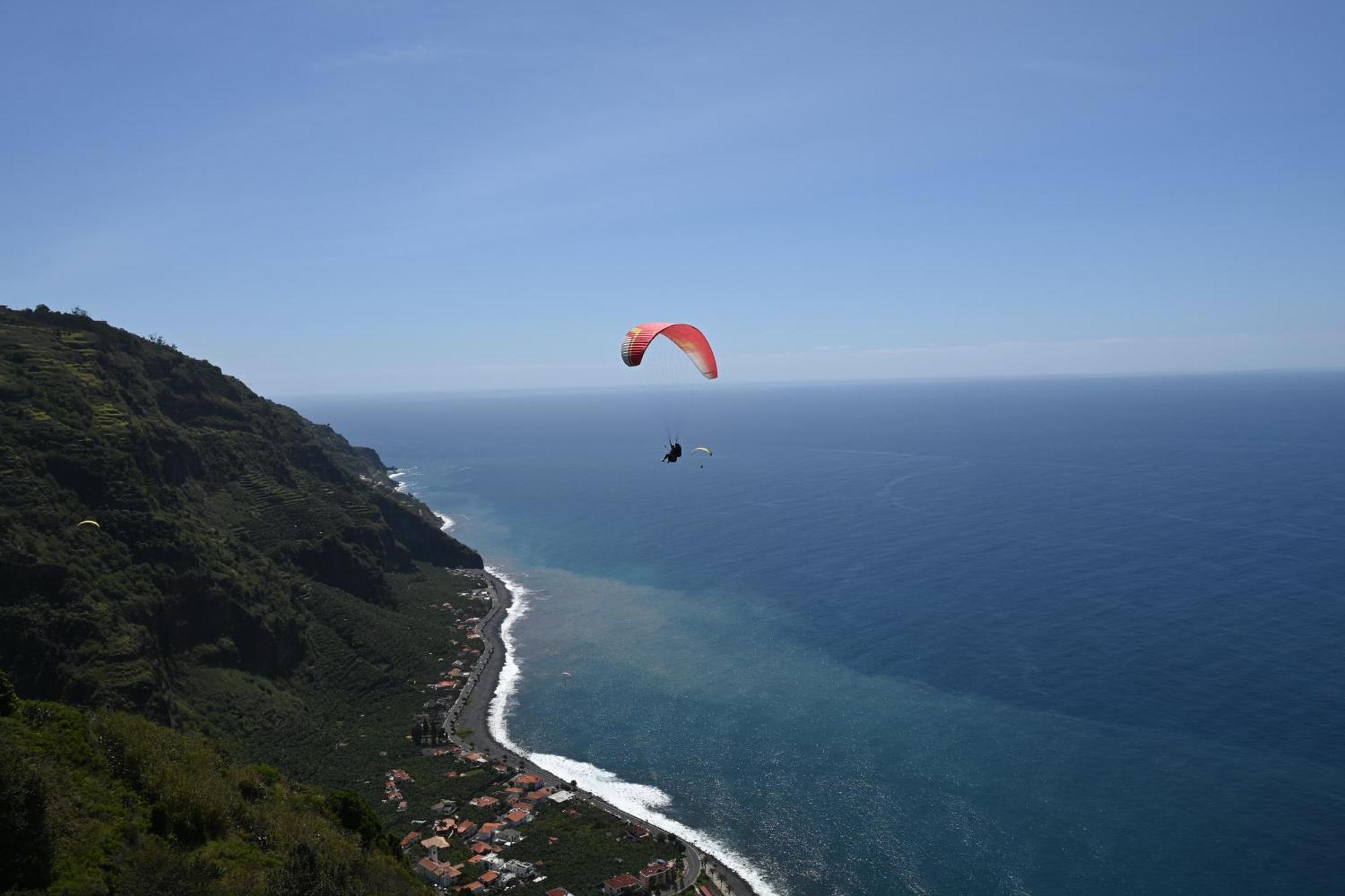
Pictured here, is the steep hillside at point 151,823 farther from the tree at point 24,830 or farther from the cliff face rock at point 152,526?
the cliff face rock at point 152,526

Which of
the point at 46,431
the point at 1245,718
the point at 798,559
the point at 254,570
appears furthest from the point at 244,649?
the point at 1245,718

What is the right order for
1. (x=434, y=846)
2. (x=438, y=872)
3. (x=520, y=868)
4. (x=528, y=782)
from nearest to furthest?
(x=438, y=872) → (x=520, y=868) → (x=434, y=846) → (x=528, y=782)

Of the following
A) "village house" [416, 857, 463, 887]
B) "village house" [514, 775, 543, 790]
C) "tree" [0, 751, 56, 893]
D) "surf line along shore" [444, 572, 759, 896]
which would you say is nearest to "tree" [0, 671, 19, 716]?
"tree" [0, 751, 56, 893]

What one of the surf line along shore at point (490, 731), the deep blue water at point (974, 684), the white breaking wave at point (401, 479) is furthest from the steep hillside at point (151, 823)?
the white breaking wave at point (401, 479)

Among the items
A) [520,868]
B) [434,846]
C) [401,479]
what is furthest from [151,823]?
[401,479]

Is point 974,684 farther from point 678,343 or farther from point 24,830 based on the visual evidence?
point 24,830

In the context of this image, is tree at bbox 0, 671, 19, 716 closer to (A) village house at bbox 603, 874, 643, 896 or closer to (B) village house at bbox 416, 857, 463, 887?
(B) village house at bbox 416, 857, 463, 887
